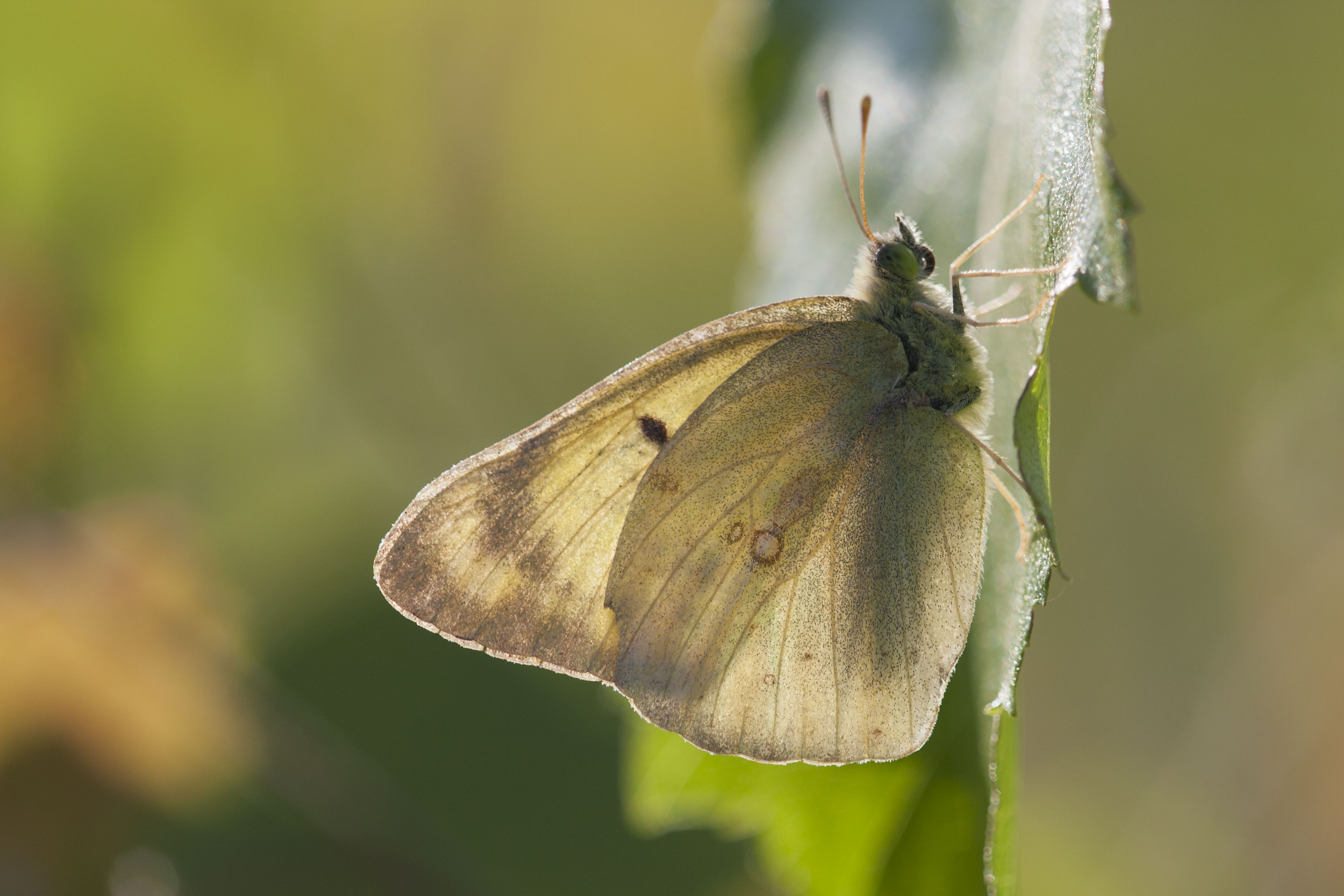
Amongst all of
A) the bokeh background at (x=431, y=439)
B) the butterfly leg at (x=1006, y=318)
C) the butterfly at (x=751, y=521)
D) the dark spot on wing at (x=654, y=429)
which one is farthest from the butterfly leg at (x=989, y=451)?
the bokeh background at (x=431, y=439)

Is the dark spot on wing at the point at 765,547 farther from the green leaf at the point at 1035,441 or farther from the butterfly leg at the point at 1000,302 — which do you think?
the green leaf at the point at 1035,441

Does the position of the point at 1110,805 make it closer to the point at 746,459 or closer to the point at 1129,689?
the point at 1129,689

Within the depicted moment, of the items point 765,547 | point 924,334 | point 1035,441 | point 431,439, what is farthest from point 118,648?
point 1035,441

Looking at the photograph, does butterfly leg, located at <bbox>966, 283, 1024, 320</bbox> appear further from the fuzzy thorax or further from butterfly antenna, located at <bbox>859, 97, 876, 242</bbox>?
butterfly antenna, located at <bbox>859, 97, 876, 242</bbox>

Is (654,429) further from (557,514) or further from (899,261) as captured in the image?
(899,261)

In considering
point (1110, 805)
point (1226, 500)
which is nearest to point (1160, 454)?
point (1226, 500)

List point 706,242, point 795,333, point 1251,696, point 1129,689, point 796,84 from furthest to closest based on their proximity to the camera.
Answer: point 706,242 < point 1129,689 < point 1251,696 < point 796,84 < point 795,333
